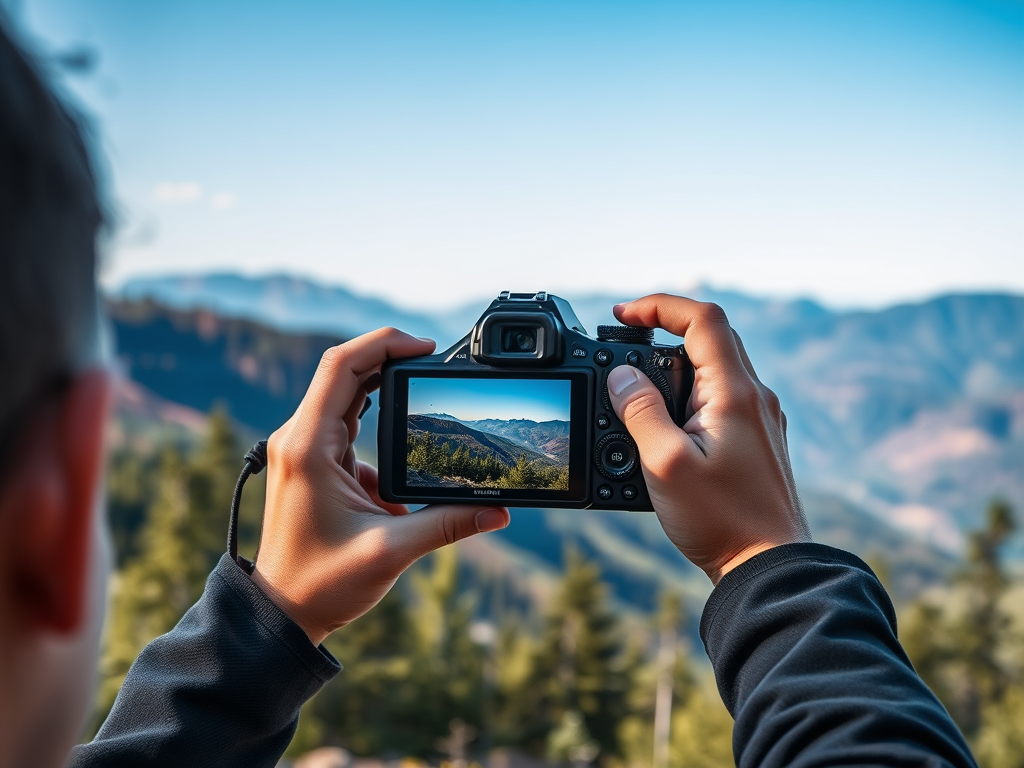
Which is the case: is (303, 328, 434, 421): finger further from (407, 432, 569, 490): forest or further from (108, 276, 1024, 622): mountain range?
(108, 276, 1024, 622): mountain range

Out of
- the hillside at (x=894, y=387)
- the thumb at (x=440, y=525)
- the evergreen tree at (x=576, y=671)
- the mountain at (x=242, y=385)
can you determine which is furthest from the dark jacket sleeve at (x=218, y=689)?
the hillside at (x=894, y=387)

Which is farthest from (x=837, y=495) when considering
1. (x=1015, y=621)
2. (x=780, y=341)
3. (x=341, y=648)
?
(x=341, y=648)

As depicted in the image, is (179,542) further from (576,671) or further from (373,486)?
(373,486)

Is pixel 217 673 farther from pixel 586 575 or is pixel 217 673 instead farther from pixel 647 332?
pixel 586 575

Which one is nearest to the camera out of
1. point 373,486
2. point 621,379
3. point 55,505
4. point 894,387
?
point 55,505

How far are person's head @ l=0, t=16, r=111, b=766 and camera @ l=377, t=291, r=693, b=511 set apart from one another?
1034mm

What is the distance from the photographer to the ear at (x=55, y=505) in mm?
493

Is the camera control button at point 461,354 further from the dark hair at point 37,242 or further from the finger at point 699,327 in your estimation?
the dark hair at point 37,242

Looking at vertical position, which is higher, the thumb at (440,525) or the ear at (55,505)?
the ear at (55,505)

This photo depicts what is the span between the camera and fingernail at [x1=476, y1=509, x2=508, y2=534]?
4.85 ft

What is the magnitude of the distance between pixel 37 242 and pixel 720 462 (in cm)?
93

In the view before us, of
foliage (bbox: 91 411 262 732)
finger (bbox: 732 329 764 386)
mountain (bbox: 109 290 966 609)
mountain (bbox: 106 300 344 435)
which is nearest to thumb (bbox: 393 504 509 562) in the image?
finger (bbox: 732 329 764 386)

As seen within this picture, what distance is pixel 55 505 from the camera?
0.50 m

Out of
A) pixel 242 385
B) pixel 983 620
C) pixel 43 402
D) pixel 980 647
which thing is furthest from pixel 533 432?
pixel 242 385
